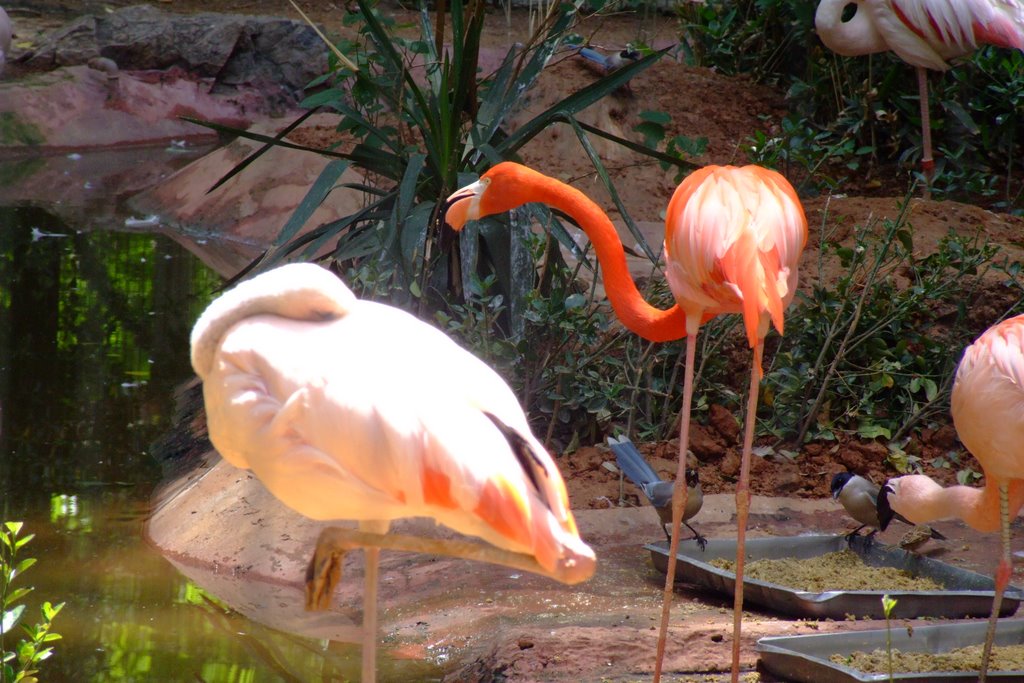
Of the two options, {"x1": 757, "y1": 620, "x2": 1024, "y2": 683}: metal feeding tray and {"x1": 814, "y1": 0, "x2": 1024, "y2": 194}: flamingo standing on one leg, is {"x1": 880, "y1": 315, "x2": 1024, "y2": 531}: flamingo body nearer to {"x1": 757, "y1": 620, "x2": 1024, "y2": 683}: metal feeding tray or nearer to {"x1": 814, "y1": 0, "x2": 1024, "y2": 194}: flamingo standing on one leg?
{"x1": 757, "y1": 620, "x2": 1024, "y2": 683}: metal feeding tray

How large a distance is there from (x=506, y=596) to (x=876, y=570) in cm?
128

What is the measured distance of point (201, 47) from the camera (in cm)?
1233

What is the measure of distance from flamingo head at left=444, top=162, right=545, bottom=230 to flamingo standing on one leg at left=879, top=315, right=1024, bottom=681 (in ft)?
4.78

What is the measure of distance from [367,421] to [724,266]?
138 centimetres

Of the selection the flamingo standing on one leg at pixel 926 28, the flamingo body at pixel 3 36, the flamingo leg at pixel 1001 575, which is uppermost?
the flamingo body at pixel 3 36

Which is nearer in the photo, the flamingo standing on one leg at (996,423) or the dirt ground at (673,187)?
the flamingo standing on one leg at (996,423)

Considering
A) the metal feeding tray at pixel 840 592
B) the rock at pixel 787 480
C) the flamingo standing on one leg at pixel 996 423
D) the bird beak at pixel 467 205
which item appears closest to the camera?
the flamingo standing on one leg at pixel 996 423

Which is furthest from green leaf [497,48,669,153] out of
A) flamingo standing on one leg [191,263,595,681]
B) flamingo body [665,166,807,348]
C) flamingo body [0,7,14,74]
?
flamingo body [0,7,14,74]

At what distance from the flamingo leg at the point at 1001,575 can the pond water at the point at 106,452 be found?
1566 millimetres

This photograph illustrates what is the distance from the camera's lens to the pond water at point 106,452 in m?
3.63

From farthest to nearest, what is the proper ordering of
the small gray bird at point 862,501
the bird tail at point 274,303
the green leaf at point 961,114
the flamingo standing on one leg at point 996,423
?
1. the green leaf at point 961,114
2. the small gray bird at point 862,501
3. the flamingo standing on one leg at point 996,423
4. the bird tail at point 274,303

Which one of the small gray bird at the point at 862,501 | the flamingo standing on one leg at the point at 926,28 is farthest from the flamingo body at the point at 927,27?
the small gray bird at the point at 862,501

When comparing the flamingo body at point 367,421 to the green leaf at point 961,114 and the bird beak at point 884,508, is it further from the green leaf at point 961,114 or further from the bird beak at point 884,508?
the green leaf at point 961,114

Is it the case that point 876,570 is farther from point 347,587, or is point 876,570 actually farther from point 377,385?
point 377,385
